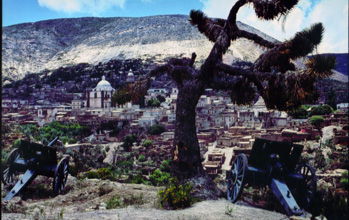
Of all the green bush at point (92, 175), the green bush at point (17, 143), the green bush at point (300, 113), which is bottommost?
the green bush at point (92, 175)

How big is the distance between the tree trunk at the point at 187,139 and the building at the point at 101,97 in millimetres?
1810

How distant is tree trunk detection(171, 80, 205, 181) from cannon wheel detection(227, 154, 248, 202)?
56 centimetres

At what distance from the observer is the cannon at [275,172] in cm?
448

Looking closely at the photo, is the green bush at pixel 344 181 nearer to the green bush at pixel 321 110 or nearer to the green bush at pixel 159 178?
the green bush at pixel 321 110

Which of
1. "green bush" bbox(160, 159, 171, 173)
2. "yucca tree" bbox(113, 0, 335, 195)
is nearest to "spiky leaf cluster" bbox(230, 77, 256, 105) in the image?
"yucca tree" bbox(113, 0, 335, 195)

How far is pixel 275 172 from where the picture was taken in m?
4.52

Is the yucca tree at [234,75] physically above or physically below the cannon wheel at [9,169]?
above

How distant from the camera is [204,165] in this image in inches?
226

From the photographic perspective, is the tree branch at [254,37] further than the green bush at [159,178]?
No

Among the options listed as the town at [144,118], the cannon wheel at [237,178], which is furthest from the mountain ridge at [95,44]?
the cannon wheel at [237,178]

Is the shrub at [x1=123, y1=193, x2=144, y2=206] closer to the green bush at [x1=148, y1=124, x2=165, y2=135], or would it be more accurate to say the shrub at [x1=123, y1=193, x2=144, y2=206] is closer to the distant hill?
the green bush at [x1=148, y1=124, x2=165, y2=135]

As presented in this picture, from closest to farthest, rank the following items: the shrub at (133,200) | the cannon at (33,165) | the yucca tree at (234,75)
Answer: the shrub at (133,200), the yucca tree at (234,75), the cannon at (33,165)

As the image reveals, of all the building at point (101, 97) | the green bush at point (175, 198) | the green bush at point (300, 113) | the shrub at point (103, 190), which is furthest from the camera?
the building at point (101, 97)

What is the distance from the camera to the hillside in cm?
645
